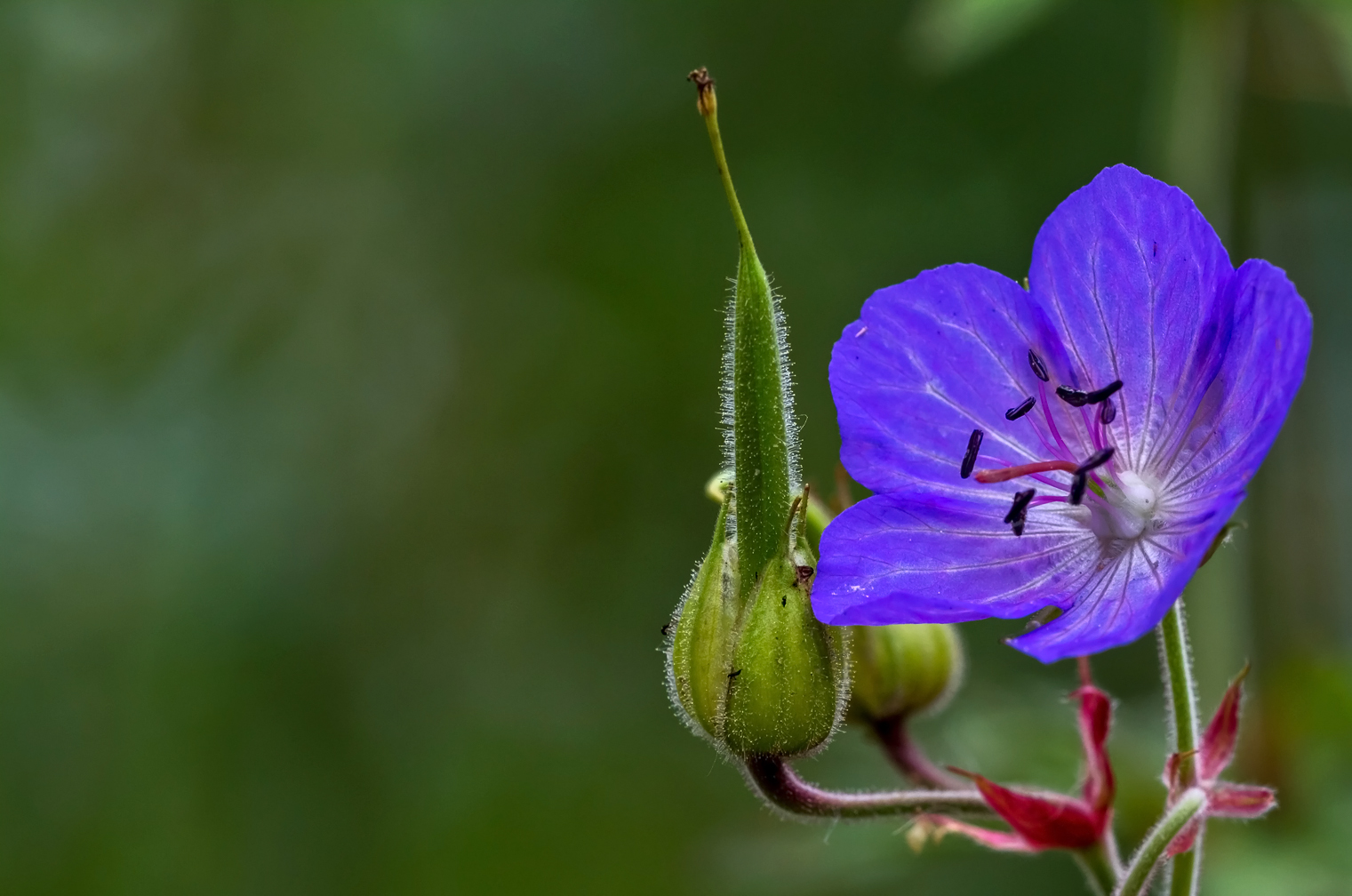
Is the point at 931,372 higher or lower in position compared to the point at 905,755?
higher

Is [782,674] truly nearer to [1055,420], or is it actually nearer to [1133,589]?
[1133,589]

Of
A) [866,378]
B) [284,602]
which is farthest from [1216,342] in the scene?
[284,602]

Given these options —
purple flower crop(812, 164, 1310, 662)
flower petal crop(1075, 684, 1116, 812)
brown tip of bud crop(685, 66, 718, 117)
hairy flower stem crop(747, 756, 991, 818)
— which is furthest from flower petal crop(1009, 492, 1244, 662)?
brown tip of bud crop(685, 66, 718, 117)

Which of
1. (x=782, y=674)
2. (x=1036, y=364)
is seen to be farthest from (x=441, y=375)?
(x=782, y=674)

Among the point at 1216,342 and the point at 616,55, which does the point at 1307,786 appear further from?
the point at 616,55

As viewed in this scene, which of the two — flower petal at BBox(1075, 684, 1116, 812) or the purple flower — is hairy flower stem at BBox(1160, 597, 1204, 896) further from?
flower petal at BBox(1075, 684, 1116, 812)

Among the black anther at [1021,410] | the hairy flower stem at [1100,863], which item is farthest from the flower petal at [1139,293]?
the hairy flower stem at [1100,863]
